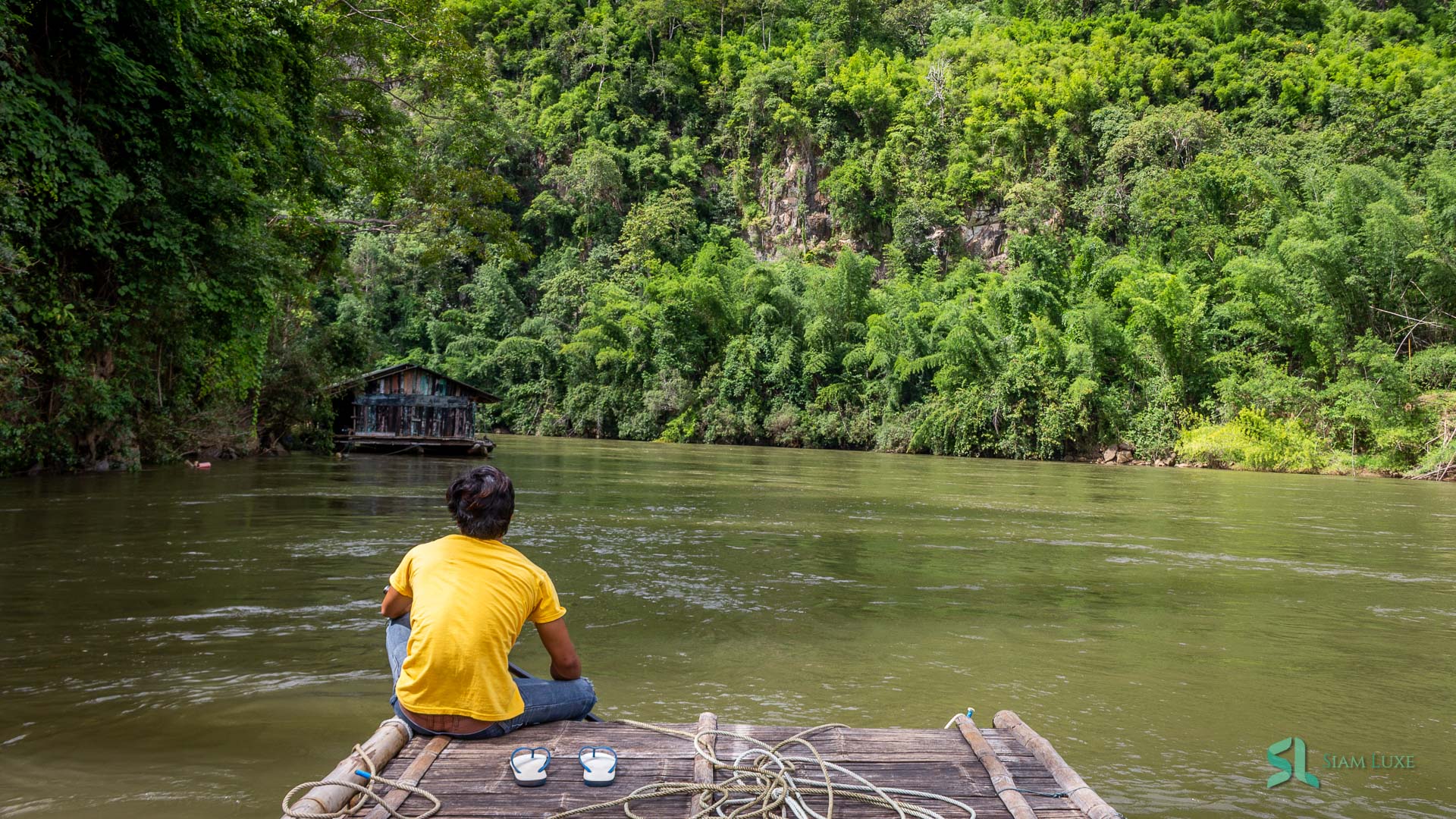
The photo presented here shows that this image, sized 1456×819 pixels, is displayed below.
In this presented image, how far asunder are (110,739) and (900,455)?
3255 cm

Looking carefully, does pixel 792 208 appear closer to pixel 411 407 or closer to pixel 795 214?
pixel 795 214

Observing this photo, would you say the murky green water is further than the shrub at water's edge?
No

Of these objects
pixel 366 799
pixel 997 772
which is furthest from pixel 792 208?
pixel 366 799

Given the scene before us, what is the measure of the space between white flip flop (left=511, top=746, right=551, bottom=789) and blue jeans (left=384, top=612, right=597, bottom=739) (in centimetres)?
36

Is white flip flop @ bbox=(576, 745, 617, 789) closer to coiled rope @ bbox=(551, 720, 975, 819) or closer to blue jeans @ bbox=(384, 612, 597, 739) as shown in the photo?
coiled rope @ bbox=(551, 720, 975, 819)

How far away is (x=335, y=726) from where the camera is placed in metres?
4.49

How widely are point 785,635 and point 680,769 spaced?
3.40 m

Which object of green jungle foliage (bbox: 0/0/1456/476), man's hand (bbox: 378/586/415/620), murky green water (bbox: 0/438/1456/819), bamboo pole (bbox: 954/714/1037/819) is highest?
green jungle foliage (bbox: 0/0/1456/476)

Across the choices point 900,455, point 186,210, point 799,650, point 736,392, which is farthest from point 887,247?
point 799,650

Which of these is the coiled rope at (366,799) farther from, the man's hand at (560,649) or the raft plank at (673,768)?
the man's hand at (560,649)

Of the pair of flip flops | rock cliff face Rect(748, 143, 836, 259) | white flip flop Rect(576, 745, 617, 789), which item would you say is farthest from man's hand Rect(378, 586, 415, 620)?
rock cliff face Rect(748, 143, 836, 259)

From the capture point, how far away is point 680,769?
10.3 feet

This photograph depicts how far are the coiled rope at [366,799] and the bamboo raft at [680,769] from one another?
0.02m

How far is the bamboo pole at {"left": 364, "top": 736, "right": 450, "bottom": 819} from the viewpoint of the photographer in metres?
2.72
